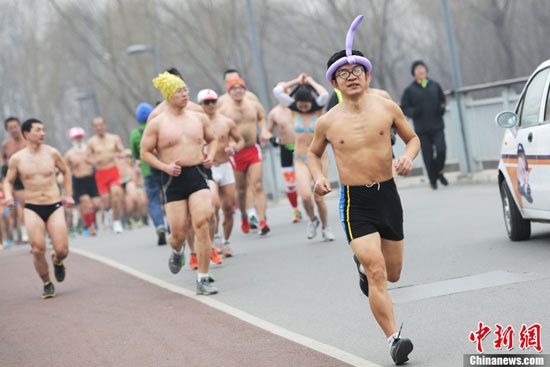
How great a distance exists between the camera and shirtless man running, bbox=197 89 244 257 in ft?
54.9

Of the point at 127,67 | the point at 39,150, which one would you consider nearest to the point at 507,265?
the point at 39,150

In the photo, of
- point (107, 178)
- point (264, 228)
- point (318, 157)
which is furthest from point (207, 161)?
point (107, 178)

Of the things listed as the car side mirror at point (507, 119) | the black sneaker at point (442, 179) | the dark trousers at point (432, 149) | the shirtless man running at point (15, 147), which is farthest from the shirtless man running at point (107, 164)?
the car side mirror at point (507, 119)

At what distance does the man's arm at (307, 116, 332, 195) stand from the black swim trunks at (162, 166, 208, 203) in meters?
4.26

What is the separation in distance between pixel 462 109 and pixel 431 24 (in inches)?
1061

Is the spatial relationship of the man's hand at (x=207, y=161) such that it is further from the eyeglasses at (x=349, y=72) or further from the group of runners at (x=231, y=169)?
the eyeglasses at (x=349, y=72)

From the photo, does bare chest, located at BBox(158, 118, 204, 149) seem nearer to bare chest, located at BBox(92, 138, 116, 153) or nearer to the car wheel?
the car wheel

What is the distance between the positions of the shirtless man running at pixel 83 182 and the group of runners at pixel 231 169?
25 millimetres

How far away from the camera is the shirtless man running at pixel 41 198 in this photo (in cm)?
1480

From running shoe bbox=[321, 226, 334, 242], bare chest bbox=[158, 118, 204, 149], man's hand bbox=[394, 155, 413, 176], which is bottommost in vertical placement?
running shoe bbox=[321, 226, 334, 242]

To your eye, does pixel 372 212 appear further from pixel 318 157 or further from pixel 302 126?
pixel 302 126

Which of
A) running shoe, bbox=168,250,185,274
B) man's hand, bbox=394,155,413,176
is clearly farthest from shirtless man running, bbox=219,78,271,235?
man's hand, bbox=394,155,413,176

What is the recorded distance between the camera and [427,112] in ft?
75.9

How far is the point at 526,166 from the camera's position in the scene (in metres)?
12.6
